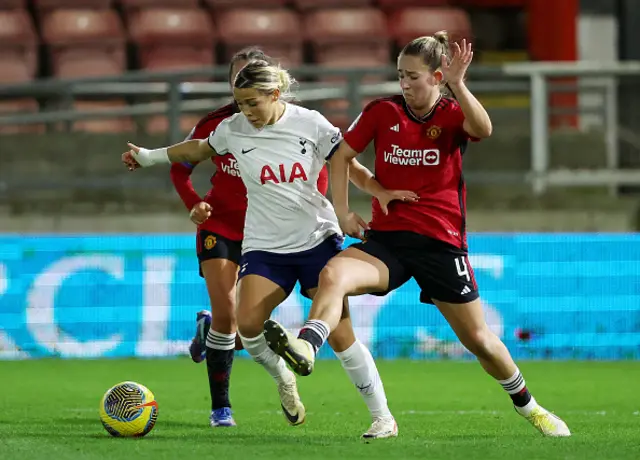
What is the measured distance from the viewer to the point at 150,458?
18.3 feet

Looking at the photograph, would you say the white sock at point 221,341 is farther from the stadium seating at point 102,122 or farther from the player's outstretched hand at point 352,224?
the stadium seating at point 102,122

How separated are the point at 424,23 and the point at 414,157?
9505 mm

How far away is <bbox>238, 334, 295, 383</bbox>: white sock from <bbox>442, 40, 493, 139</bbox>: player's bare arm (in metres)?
1.48

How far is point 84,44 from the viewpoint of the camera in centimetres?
1514

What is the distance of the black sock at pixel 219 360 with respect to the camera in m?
7.21

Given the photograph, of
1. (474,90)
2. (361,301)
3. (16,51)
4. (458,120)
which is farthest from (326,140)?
(16,51)

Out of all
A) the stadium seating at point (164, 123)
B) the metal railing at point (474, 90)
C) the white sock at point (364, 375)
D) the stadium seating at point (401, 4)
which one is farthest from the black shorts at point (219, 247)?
the stadium seating at point (401, 4)

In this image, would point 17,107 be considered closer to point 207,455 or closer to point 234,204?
point 234,204

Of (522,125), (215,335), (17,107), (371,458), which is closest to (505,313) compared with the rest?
(522,125)

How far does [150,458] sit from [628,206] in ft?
24.6

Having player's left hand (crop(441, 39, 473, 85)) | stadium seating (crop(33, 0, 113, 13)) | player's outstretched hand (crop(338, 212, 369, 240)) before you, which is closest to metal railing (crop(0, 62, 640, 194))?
stadium seating (crop(33, 0, 113, 13))

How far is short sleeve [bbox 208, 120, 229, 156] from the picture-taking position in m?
6.46

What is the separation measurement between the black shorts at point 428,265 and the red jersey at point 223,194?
111cm

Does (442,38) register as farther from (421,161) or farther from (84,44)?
(84,44)
